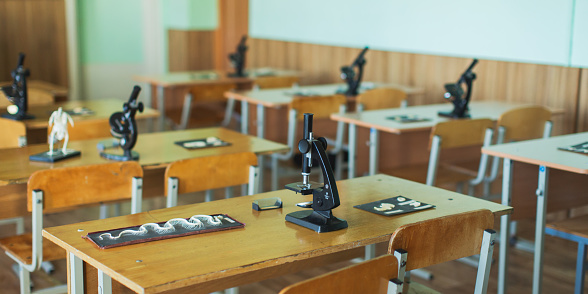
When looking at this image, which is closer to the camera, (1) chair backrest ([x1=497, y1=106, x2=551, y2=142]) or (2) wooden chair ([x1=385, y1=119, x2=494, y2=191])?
(2) wooden chair ([x1=385, y1=119, x2=494, y2=191])

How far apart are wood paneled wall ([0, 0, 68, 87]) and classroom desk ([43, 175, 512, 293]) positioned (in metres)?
6.25

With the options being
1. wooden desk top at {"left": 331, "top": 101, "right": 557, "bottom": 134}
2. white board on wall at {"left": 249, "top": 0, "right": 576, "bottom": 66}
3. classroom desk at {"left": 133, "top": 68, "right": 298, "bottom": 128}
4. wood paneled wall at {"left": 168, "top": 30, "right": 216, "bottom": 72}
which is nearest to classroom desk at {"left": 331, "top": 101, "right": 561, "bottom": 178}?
wooden desk top at {"left": 331, "top": 101, "right": 557, "bottom": 134}

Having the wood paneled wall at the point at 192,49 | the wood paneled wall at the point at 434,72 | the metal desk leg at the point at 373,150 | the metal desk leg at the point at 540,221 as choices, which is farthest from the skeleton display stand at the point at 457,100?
the wood paneled wall at the point at 192,49

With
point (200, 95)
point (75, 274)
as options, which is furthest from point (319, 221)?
point (200, 95)

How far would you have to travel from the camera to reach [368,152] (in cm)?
419

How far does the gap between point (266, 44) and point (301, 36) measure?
0.63 metres

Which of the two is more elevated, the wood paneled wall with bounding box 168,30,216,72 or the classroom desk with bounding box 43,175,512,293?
the wood paneled wall with bounding box 168,30,216,72

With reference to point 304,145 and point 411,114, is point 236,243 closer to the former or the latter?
point 304,145

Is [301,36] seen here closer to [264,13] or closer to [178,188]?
[264,13]

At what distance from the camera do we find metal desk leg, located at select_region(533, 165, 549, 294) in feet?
9.41

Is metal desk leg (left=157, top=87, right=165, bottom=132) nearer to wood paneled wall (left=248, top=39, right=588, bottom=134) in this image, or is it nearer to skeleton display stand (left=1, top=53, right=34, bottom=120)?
wood paneled wall (left=248, top=39, right=588, bottom=134)

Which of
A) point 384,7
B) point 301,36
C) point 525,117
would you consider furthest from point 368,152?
point 301,36

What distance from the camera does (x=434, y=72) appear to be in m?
5.58

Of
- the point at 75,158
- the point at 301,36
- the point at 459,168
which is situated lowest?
the point at 459,168
